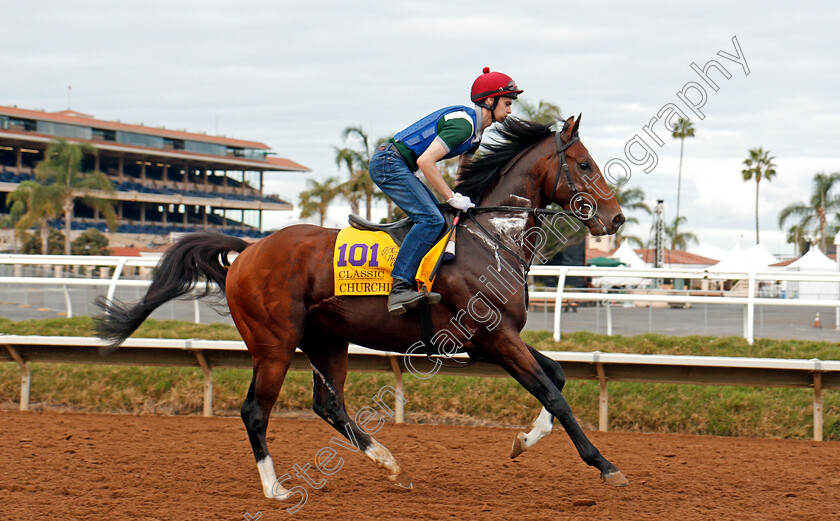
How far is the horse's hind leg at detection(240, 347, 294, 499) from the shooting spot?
5.10 m

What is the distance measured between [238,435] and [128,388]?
234 cm

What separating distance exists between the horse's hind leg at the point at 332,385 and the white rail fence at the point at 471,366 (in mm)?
1583

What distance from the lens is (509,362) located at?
15.8 ft

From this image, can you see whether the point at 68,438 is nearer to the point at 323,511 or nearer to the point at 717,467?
the point at 323,511

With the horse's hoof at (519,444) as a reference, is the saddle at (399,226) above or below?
above

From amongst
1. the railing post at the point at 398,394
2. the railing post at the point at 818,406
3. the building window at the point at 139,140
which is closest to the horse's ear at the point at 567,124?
the railing post at the point at 398,394

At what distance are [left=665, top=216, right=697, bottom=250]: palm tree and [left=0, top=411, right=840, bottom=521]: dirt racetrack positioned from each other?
2518 inches

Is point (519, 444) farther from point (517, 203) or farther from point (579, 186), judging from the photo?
point (579, 186)

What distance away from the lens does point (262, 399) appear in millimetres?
5207

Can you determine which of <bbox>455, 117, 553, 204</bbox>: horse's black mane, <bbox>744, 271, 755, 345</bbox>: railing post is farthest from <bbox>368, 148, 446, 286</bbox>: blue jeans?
<bbox>744, 271, 755, 345</bbox>: railing post

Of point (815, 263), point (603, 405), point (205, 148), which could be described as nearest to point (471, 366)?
point (603, 405)

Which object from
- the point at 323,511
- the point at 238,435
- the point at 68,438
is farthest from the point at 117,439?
the point at 323,511

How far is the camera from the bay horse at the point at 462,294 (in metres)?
4.86

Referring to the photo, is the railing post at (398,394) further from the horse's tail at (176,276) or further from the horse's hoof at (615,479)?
the horse's hoof at (615,479)
